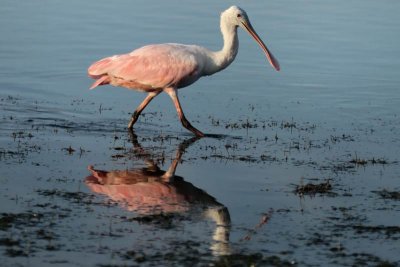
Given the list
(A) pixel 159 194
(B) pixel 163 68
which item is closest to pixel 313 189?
(A) pixel 159 194

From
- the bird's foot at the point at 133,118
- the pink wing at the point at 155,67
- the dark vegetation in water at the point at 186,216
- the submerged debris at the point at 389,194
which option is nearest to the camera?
the dark vegetation in water at the point at 186,216

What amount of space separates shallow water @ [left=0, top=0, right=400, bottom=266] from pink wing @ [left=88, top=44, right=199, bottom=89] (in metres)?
0.65

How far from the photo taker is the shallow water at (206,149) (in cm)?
804

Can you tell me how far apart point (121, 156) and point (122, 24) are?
10.6 m

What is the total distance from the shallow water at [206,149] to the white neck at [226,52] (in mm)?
827

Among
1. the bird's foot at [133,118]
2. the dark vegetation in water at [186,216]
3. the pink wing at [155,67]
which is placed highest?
the pink wing at [155,67]

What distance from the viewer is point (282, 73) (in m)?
17.9

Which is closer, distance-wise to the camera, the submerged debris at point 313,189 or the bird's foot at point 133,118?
the submerged debris at point 313,189

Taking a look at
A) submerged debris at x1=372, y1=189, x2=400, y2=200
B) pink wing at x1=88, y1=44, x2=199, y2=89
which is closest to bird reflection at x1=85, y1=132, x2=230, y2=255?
submerged debris at x1=372, y1=189, x2=400, y2=200

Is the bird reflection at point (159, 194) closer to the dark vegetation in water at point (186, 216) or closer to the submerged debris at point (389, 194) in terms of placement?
the dark vegetation in water at point (186, 216)

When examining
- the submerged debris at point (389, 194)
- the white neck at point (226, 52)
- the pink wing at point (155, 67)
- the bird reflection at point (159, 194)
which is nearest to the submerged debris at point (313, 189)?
the submerged debris at point (389, 194)

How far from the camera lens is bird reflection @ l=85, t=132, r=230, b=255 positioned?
347 inches

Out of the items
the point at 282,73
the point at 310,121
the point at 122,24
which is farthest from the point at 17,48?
the point at 310,121

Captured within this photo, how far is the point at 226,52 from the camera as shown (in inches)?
526
